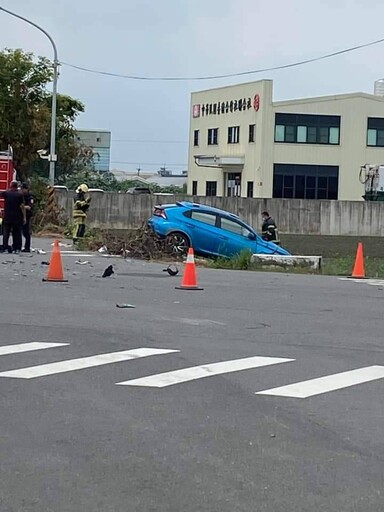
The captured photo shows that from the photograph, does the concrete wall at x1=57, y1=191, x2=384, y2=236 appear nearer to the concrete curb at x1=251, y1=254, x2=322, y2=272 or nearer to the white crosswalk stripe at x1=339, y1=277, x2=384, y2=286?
the concrete curb at x1=251, y1=254, x2=322, y2=272

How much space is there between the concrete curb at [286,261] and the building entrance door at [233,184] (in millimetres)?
49879

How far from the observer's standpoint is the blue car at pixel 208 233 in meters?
26.2

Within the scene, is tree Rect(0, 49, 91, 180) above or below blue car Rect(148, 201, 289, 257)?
above

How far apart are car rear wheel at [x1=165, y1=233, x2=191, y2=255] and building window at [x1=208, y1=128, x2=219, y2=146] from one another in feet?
167

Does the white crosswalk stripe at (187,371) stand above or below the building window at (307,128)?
below

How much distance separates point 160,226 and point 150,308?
11.7 meters

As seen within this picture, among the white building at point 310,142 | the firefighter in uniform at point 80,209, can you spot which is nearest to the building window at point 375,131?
the white building at point 310,142

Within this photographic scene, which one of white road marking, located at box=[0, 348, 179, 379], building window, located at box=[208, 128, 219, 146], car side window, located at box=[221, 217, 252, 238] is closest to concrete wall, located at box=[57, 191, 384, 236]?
car side window, located at box=[221, 217, 252, 238]

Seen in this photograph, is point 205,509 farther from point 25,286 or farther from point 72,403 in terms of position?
point 25,286

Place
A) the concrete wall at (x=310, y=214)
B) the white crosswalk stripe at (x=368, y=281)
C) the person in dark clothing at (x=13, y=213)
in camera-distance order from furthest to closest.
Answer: the concrete wall at (x=310, y=214) → the person in dark clothing at (x=13, y=213) → the white crosswalk stripe at (x=368, y=281)

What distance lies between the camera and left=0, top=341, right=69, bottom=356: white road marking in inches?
423

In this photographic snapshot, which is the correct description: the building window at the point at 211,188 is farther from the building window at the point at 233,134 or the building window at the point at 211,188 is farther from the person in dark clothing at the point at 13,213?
the person in dark clothing at the point at 13,213

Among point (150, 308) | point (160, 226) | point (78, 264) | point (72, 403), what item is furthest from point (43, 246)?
point (72, 403)

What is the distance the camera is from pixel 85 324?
12922 mm
